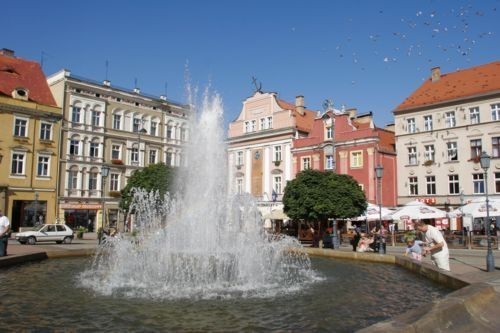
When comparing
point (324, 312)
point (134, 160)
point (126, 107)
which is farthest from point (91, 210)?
point (324, 312)

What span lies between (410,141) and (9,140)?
125ft

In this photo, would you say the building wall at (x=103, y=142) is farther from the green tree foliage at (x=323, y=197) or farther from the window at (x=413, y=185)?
the window at (x=413, y=185)

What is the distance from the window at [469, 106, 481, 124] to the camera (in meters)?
40.2

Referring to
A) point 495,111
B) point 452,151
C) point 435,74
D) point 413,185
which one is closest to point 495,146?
point 495,111

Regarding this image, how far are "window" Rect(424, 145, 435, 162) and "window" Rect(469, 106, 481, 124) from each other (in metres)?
4.30

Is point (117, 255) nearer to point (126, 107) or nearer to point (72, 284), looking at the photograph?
point (72, 284)

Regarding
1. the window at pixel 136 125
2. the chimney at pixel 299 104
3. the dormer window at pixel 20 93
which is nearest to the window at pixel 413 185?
the chimney at pixel 299 104

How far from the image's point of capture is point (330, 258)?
19.4m

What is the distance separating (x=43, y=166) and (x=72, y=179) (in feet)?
10.9

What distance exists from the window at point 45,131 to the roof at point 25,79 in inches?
88.6

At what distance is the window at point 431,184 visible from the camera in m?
42.4

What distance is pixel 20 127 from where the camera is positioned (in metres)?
44.2

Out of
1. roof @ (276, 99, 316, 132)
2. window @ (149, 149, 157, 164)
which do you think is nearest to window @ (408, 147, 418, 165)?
roof @ (276, 99, 316, 132)

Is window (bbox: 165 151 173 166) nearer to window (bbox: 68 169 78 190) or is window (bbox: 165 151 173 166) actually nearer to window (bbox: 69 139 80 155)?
window (bbox: 69 139 80 155)
